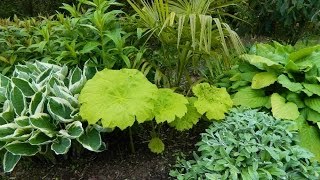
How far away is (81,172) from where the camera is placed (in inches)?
114

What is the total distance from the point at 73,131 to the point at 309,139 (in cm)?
170

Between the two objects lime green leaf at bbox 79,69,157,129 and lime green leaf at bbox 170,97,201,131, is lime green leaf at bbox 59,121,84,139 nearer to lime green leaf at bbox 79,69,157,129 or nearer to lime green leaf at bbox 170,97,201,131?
lime green leaf at bbox 79,69,157,129

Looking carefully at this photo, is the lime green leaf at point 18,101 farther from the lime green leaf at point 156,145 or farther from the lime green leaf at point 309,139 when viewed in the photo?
the lime green leaf at point 309,139

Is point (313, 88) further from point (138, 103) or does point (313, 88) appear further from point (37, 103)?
point (37, 103)

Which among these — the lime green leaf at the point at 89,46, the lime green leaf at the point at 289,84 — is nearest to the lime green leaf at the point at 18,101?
the lime green leaf at the point at 89,46

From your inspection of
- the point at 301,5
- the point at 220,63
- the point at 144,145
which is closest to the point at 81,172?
the point at 144,145

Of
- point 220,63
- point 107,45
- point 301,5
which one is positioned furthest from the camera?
point 301,5

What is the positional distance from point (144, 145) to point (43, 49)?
1.12 metres

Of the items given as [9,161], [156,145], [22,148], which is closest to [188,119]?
[156,145]

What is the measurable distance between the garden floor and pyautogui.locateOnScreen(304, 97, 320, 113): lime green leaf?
911 mm

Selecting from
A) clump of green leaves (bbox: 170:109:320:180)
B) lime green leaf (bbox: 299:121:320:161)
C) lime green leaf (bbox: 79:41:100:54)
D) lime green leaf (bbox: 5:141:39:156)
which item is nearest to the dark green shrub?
lime green leaf (bbox: 299:121:320:161)

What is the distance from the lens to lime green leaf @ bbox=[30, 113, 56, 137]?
101 inches

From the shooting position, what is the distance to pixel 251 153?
2451 millimetres

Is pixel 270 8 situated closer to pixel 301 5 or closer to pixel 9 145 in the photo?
pixel 301 5
